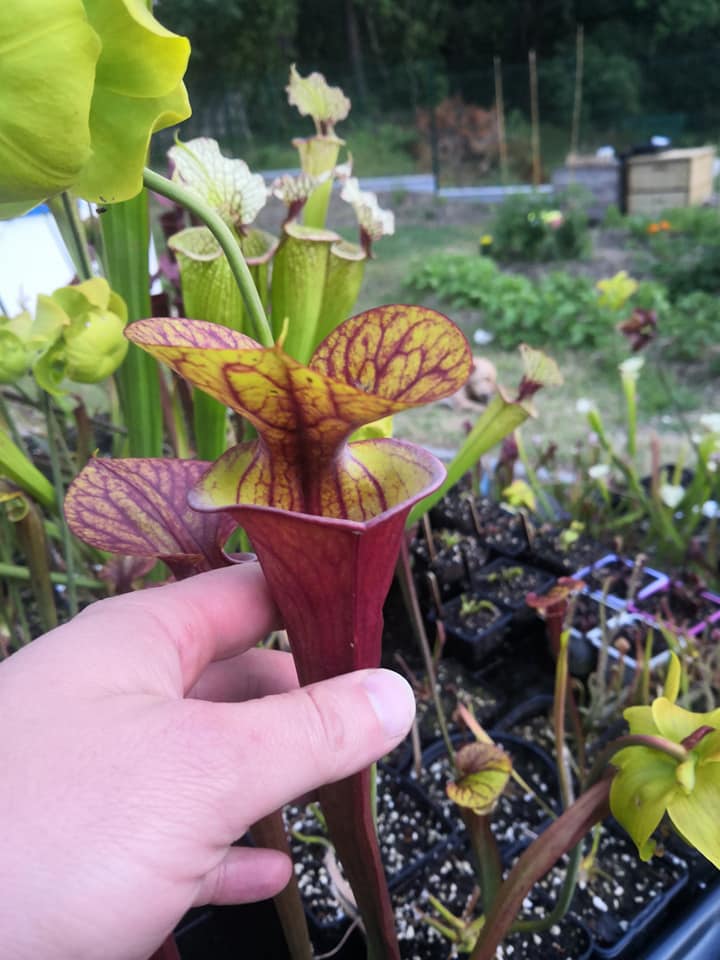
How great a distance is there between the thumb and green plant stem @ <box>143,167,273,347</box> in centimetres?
21

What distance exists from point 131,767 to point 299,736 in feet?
0.30

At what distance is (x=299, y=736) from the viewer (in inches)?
15.6

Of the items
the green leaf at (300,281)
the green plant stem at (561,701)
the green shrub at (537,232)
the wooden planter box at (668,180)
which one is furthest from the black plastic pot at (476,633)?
the wooden planter box at (668,180)

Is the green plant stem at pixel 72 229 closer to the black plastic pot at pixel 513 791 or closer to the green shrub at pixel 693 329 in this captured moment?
the black plastic pot at pixel 513 791

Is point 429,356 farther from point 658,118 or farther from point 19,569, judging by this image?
point 658,118

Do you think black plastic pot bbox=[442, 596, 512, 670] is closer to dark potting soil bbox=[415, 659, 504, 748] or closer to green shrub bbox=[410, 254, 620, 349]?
dark potting soil bbox=[415, 659, 504, 748]

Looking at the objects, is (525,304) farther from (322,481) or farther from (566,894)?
(322,481)

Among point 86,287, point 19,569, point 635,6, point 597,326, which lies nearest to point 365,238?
point 86,287

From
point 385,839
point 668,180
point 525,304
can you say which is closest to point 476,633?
point 385,839

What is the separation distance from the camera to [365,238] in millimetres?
789

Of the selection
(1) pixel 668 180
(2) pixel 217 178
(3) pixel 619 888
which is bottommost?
(3) pixel 619 888

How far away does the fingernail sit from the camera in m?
0.43

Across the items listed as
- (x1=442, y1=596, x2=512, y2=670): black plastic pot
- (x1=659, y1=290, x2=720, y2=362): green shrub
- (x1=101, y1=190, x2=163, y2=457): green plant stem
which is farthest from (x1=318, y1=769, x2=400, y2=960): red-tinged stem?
(x1=659, y1=290, x2=720, y2=362): green shrub

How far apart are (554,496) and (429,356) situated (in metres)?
1.34
